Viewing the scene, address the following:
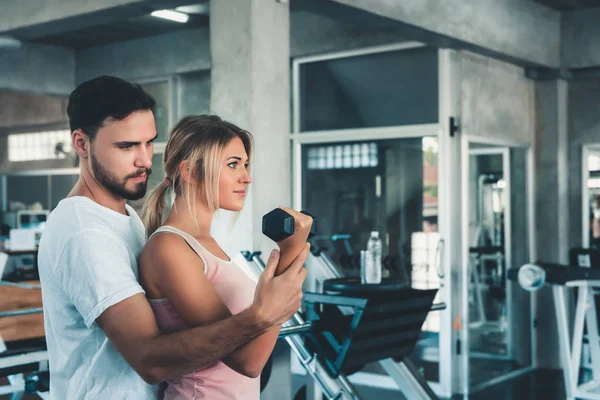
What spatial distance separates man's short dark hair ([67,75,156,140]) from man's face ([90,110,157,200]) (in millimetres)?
12

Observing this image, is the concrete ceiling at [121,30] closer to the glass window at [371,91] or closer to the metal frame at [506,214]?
the glass window at [371,91]

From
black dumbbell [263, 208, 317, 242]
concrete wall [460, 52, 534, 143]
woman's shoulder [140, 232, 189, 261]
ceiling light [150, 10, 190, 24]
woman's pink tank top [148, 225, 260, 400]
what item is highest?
ceiling light [150, 10, 190, 24]

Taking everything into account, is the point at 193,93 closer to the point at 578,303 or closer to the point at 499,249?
the point at 499,249

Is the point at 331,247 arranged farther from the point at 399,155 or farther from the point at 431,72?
the point at 431,72

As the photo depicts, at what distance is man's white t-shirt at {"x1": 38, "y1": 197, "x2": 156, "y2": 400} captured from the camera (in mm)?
1166

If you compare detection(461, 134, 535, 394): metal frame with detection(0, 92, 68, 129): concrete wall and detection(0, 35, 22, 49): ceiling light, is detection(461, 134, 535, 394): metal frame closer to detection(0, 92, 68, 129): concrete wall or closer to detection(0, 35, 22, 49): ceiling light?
detection(0, 35, 22, 49): ceiling light

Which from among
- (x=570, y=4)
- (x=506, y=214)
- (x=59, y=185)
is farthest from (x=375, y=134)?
(x=59, y=185)

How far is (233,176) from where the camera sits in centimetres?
135


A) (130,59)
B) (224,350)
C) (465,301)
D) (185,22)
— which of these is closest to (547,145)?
(465,301)

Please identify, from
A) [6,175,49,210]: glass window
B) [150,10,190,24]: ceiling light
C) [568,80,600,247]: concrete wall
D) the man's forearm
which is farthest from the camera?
[6,175,49,210]: glass window

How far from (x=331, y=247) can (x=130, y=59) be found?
2977 millimetres

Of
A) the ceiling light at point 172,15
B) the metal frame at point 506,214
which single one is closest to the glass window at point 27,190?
the ceiling light at point 172,15

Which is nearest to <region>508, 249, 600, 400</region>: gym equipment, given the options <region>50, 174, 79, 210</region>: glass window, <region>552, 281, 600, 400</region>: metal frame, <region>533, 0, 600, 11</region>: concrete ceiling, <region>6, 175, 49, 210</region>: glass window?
<region>552, 281, 600, 400</region>: metal frame

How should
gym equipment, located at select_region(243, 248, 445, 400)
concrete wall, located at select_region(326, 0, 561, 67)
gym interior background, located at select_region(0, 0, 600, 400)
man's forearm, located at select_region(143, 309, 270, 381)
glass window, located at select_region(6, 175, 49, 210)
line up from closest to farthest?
man's forearm, located at select_region(143, 309, 270, 381)
gym equipment, located at select_region(243, 248, 445, 400)
concrete wall, located at select_region(326, 0, 561, 67)
gym interior background, located at select_region(0, 0, 600, 400)
glass window, located at select_region(6, 175, 49, 210)
